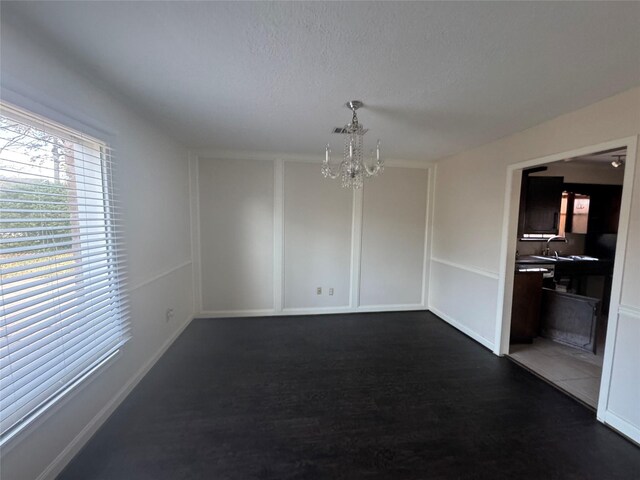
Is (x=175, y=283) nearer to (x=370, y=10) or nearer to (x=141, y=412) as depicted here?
(x=141, y=412)

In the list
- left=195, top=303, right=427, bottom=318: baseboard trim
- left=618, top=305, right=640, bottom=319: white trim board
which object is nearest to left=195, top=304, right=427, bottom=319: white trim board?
left=195, top=303, right=427, bottom=318: baseboard trim

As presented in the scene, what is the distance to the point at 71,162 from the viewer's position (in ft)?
5.54

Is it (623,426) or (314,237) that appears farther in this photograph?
(314,237)

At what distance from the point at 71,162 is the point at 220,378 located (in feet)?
6.55

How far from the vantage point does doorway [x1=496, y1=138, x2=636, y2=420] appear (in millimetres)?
1973

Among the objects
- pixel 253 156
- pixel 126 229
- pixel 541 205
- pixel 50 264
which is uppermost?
pixel 253 156

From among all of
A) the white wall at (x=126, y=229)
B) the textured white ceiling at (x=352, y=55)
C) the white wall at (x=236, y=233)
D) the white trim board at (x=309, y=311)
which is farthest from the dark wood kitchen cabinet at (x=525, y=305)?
the white wall at (x=126, y=229)

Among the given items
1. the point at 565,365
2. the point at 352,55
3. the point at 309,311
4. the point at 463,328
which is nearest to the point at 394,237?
the point at 463,328

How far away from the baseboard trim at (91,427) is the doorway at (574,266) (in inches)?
139

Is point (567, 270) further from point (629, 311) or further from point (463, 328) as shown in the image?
point (629, 311)

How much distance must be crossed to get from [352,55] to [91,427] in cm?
280

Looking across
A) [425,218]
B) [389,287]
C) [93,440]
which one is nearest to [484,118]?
[425,218]

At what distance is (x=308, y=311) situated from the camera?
13.2ft

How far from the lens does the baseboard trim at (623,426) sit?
5.82 ft
